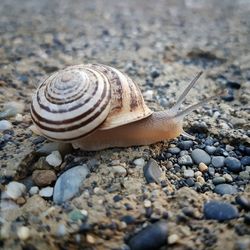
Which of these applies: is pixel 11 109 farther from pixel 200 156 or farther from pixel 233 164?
pixel 233 164

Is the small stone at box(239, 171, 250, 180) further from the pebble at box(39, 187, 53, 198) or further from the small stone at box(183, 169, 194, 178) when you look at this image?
the pebble at box(39, 187, 53, 198)

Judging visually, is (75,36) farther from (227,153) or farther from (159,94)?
(227,153)

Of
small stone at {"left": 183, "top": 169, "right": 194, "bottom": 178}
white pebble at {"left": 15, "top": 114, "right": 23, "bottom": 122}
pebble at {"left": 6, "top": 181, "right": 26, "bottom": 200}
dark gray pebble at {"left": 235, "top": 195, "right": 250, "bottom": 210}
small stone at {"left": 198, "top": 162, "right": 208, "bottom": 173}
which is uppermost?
dark gray pebble at {"left": 235, "top": 195, "right": 250, "bottom": 210}

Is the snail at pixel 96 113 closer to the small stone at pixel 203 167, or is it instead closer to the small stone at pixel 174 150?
the small stone at pixel 174 150

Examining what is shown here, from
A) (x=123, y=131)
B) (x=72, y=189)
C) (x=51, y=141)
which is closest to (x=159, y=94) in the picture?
(x=123, y=131)

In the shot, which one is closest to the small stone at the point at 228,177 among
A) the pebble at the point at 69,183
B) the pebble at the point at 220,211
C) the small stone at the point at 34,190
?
the pebble at the point at 220,211

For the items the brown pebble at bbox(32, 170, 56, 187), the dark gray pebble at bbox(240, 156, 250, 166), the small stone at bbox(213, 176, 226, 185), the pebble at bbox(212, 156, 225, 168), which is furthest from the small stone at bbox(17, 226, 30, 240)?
the dark gray pebble at bbox(240, 156, 250, 166)
